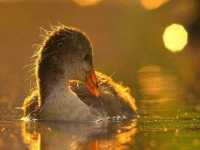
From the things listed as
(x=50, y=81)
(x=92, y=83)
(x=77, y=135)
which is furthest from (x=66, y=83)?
(x=77, y=135)

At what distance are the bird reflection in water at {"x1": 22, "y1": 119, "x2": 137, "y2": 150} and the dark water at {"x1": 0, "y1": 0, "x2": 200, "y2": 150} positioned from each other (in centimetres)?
1

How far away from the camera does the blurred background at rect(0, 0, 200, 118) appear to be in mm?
16984

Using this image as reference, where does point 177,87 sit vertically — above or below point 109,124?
above

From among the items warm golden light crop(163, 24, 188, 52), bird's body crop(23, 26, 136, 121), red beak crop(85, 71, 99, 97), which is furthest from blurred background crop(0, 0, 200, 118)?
red beak crop(85, 71, 99, 97)

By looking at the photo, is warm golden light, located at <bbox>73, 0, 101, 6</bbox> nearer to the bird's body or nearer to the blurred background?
the blurred background

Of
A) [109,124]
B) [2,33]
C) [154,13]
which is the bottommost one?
[109,124]

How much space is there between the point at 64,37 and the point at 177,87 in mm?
5880

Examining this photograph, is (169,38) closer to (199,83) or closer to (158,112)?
(199,83)

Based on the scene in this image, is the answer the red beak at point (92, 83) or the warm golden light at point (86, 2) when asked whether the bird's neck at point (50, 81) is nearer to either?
the red beak at point (92, 83)

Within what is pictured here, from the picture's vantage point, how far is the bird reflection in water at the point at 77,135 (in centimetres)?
1037

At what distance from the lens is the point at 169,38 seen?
4175 centimetres

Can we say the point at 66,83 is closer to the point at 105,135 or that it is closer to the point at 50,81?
the point at 50,81

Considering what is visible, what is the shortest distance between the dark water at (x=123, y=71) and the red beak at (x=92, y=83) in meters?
0.62

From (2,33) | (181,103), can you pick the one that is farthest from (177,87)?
(2,33)
